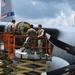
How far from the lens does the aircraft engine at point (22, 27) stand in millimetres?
13413

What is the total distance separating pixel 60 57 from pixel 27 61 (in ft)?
6.52

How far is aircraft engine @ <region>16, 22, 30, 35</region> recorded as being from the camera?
13413 millimetres

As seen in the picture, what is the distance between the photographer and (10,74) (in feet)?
39.5

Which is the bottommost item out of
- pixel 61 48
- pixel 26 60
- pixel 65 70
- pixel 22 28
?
pixel 65 70

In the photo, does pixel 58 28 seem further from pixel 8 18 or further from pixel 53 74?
pixel 8 18

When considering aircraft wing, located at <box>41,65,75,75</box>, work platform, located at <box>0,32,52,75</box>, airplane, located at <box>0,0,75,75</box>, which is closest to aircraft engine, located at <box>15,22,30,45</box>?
airplane, located at <box>0,0,75,75</box>

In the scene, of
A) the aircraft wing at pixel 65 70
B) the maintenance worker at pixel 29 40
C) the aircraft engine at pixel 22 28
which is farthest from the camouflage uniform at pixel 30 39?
the aircraft wing at pixel 65 70

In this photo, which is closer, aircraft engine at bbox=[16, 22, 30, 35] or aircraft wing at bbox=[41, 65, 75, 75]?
aircraft wing at bbox=[41, 65, 75, 75]

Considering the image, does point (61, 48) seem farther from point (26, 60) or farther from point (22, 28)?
point (22, 28)

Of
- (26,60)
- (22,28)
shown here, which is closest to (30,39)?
(26,60)

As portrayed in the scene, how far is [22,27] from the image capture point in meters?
13.6

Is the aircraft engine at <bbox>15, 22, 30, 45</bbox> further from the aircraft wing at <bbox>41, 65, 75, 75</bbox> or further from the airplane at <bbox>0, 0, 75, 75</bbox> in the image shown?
the aircraft wing at <bbox>41, 65, 75, 75</bbox>

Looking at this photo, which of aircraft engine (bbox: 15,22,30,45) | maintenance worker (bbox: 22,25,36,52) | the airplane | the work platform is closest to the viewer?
the airplane

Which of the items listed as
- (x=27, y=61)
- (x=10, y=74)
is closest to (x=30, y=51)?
(x=27, y=61)
